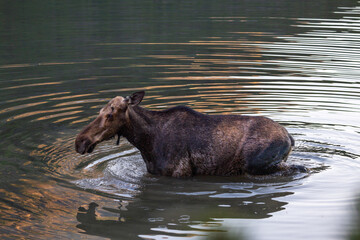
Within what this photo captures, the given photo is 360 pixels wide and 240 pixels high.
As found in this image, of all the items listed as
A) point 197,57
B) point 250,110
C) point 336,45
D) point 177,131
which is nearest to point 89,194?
point 177,131

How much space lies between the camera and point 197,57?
21.6 metres

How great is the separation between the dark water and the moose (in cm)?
25

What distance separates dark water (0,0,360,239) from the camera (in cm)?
759

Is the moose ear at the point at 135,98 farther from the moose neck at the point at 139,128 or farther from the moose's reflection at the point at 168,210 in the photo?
the moose's reflection at the point at 168,210

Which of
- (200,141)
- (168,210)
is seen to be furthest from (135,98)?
(168,210)

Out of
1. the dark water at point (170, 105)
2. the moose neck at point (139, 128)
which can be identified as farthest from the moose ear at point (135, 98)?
the dark water at point (170, 105)

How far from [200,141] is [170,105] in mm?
5167

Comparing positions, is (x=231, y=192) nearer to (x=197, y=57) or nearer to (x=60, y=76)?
(x=60, y=76)

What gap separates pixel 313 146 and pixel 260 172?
2.33 m

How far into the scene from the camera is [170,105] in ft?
47.3

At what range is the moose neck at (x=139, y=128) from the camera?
30.4ft

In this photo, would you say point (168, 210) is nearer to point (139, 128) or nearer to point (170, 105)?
point (139, 128)

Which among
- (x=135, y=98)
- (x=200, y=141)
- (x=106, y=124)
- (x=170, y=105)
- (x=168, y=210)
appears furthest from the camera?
(x=170, y=105)

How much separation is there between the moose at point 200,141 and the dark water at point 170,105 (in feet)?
0.82
